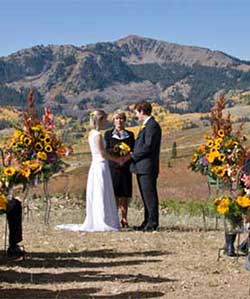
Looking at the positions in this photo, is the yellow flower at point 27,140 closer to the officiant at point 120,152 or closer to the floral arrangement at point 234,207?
the officiant at point 120,152

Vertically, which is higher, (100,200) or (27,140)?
(27,140)

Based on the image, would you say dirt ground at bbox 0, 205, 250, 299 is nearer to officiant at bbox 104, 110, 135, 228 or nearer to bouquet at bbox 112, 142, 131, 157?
officiant at bbox 104, 110, 135, 228

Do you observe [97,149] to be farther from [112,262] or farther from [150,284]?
[150,284]

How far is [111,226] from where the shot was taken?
12.0 metres

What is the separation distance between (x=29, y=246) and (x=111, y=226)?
6.85 ft

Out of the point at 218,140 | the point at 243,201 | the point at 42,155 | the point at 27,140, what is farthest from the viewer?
the point at 218,140

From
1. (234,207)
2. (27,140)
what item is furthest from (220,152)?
(234,207)

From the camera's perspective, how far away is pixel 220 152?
39.4 ft

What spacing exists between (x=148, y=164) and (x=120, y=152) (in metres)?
0.53

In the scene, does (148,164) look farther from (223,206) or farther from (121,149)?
(223,206)

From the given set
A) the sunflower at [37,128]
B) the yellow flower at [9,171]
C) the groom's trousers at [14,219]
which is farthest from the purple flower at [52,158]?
the yellow flower at [9,171]

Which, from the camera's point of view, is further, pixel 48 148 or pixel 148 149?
pixel 48 148

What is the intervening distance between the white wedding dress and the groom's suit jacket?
0.55m

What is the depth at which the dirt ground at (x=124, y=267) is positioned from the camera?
7.52 m
